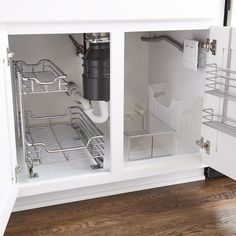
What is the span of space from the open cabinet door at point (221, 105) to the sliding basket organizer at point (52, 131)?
437mm

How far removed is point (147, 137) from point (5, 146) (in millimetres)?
855

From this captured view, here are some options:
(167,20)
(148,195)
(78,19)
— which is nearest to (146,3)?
(167,20)

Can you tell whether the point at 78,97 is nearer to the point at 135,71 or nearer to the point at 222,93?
the point at 135,71

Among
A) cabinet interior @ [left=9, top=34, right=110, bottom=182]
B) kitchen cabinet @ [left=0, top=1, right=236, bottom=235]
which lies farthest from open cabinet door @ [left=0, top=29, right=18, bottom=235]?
cabinet interior @ [left=9, top=34, right=110, bottom=182]

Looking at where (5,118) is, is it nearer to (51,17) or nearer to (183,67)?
(51,17)

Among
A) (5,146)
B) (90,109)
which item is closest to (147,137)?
(90,109)

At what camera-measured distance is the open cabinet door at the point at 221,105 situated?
1.31 m

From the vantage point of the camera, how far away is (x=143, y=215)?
1392mm

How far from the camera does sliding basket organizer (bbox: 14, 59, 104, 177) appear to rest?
4.91 feet

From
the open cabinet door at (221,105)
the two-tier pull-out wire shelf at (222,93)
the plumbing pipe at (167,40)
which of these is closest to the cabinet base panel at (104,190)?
the open cabinet door at (221,105)

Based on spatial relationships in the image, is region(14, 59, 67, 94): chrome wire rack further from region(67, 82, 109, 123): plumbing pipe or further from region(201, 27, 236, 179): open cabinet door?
region(201, 27, 236, 179): open cabinet door

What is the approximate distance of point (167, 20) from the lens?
1382 millimetres

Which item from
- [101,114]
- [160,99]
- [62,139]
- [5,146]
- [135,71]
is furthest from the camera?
[135,71]

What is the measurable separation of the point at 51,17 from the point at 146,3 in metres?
0.34
